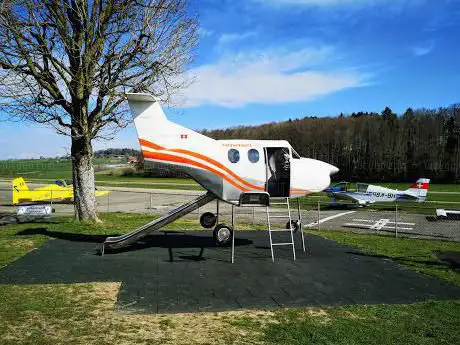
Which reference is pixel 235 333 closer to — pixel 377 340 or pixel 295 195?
pixel 377 340

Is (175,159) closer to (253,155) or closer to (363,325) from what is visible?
(253,155)

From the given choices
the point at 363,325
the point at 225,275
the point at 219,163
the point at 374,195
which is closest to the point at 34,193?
the point at 219,163

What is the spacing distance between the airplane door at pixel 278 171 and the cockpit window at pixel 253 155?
32cm

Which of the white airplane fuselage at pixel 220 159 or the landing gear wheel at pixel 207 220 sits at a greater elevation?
the white airplane fuselage at pixel 220 159

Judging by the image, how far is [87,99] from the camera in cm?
1736

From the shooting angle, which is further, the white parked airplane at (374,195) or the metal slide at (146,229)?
the white parked airplane at (374,195)

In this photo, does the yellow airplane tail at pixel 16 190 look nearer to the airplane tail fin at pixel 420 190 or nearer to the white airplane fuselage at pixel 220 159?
the white airplane fuselage at pixel 220 159

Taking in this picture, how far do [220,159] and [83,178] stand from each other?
8.23 meters

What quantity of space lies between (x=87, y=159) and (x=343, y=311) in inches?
533

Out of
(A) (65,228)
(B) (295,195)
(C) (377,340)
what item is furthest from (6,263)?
(C) (377,340)

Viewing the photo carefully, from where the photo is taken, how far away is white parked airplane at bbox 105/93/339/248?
1212 centimetres

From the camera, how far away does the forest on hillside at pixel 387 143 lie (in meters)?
76.9

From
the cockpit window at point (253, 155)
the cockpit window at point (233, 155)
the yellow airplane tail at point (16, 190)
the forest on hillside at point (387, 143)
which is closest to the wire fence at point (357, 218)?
the yellow airplane tail at point (16, 190)

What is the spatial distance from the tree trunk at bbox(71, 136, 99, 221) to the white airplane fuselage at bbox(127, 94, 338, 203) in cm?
649
